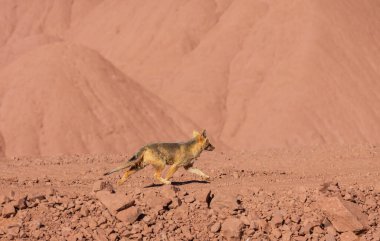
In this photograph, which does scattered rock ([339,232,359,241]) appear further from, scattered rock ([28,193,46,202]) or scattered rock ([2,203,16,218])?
scattered rock ([2,203,16,218])

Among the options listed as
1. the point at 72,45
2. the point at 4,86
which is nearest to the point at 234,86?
the point at 72,45

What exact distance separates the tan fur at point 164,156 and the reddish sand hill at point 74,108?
22516mm

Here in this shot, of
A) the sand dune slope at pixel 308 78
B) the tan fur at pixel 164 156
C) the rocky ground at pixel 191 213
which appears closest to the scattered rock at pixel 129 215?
the rocky ground at pixel 191 213

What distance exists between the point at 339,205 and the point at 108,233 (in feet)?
13.5

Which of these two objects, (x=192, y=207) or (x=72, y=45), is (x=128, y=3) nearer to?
(x=72, y=45)

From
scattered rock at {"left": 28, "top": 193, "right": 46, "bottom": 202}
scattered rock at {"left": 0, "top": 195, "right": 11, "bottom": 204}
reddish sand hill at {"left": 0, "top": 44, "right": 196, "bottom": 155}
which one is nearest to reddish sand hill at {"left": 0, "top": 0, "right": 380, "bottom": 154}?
reddish sand hill at {"left": 0, "top": 44, "right": 196, "bottom": 155}

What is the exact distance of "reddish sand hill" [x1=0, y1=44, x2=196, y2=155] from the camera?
37.5m

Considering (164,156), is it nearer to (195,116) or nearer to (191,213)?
(191,213)

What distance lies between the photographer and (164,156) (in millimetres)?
14289

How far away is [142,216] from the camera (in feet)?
38.9

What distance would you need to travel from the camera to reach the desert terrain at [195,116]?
12.1 meters

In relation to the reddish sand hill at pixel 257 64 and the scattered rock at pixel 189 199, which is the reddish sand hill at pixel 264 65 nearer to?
the reddish sand hill at pixel 257 64

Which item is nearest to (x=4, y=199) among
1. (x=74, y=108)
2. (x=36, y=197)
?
(x=36, y=197)

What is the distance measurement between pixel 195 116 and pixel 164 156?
32.6 meters
